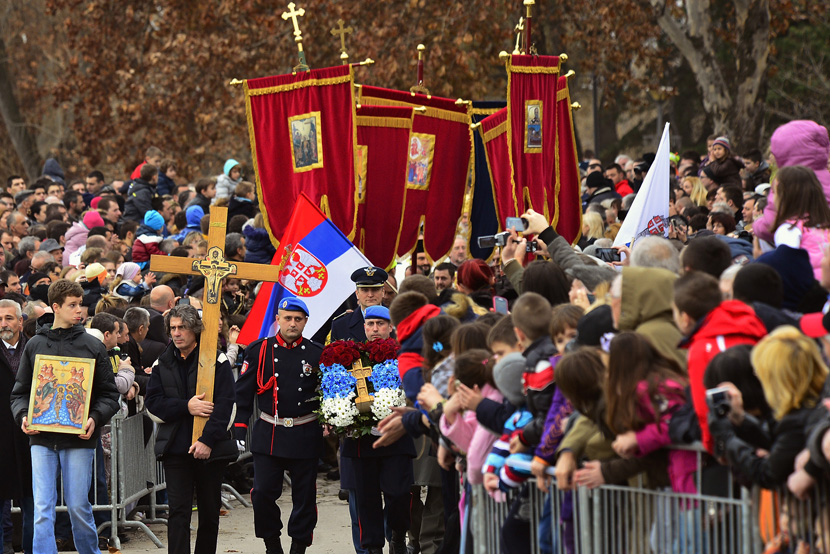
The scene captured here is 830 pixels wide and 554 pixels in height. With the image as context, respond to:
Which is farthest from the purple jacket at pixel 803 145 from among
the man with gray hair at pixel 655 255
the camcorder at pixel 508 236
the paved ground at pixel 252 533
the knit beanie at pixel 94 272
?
the knit beanie at pixel 94 272

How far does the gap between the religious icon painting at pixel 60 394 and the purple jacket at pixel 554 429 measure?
4.01 meters

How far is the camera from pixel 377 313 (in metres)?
9.20

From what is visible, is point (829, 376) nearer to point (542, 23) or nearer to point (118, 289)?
point (118, 289)

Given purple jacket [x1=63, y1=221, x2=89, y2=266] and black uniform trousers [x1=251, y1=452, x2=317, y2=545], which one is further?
purple jacket [x1=63, y1=221, x2=89, y2=266]

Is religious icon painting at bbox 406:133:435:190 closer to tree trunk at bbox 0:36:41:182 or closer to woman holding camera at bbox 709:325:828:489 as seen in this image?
woman holding camera at bbox 709:325:828:489

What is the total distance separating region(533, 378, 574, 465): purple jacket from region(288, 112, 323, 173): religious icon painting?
20.6ft

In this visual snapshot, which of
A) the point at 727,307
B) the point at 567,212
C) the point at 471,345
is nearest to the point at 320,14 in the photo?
the point at 567,212

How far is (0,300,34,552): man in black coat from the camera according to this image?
923cm

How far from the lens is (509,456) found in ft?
20.6

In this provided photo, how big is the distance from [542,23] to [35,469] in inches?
633

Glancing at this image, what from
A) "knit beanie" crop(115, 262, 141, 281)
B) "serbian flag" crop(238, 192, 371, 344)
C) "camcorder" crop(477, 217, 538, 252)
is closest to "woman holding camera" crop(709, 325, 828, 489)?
"camcorder" crop(477, 217, 538, 252)

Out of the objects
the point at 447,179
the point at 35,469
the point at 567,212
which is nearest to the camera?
the point at 35,469

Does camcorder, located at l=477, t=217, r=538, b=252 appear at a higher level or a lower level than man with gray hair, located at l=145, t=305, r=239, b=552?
higher

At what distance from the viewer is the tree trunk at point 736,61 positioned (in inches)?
843
